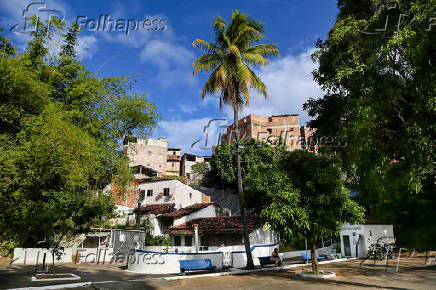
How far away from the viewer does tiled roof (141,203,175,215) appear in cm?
3282

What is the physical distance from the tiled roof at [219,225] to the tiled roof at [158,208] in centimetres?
406

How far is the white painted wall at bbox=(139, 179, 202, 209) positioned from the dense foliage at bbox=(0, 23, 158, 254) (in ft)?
49.3

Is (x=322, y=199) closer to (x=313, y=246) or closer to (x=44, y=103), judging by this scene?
(x=313, y=246)

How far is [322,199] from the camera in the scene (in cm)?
1272

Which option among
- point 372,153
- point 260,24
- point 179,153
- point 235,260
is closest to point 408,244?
point 372,153

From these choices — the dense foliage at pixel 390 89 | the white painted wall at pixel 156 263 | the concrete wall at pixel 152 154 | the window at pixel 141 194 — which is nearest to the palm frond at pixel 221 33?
the dense foliage at pixel 390 89

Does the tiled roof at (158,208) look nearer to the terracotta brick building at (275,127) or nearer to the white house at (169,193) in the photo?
the white house at (169,193)

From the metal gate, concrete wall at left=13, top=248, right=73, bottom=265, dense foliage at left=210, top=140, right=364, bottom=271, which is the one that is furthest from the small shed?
concrete wall at left=13, top=248, right=73, bottom=265

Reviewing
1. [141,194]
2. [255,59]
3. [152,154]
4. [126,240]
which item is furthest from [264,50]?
[152,154]

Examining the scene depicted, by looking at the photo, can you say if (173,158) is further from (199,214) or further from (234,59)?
(234,59)

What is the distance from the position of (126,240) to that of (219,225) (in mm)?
8225

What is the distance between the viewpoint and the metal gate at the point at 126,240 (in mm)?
24163

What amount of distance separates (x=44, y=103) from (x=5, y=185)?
225 inches

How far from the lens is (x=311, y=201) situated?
1320 centimetres
